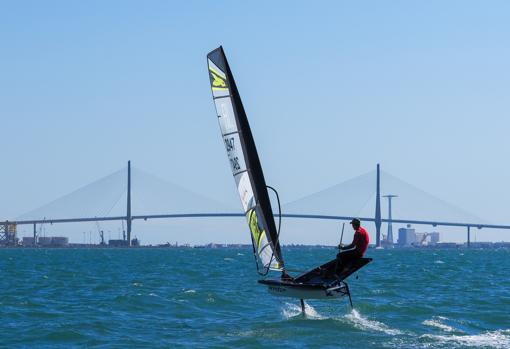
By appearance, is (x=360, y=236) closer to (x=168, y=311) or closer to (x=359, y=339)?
(x=359, y=339)

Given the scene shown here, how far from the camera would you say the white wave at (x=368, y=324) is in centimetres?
1794

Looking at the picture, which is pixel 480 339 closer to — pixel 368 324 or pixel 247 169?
pixel 368 324

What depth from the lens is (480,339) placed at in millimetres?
17125

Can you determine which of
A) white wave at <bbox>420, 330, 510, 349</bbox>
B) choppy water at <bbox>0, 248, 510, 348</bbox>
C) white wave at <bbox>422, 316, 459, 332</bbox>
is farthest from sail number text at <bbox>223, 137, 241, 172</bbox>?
white wave at <bbox>422, 316, 459, 332</bbox>

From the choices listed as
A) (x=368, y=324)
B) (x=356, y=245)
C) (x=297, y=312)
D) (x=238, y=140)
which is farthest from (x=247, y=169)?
(x=297, y=312)

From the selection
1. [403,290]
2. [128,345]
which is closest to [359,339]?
[128,345]

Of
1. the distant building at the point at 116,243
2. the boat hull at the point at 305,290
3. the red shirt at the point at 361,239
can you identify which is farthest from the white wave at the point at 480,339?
the distant building at the point at 116,243

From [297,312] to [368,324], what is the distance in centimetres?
230

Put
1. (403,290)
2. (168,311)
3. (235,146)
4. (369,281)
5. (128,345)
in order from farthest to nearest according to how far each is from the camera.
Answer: (369,281) → (403,290) → (168,311) → (235,146) → (128,345)

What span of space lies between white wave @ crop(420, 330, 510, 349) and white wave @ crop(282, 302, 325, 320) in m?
3.19

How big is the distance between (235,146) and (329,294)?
10.1 ft

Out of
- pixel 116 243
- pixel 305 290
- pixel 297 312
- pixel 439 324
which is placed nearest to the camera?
pixel 305 290

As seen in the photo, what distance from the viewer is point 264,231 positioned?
57.3 feet

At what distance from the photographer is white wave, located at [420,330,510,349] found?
53.8 feet
